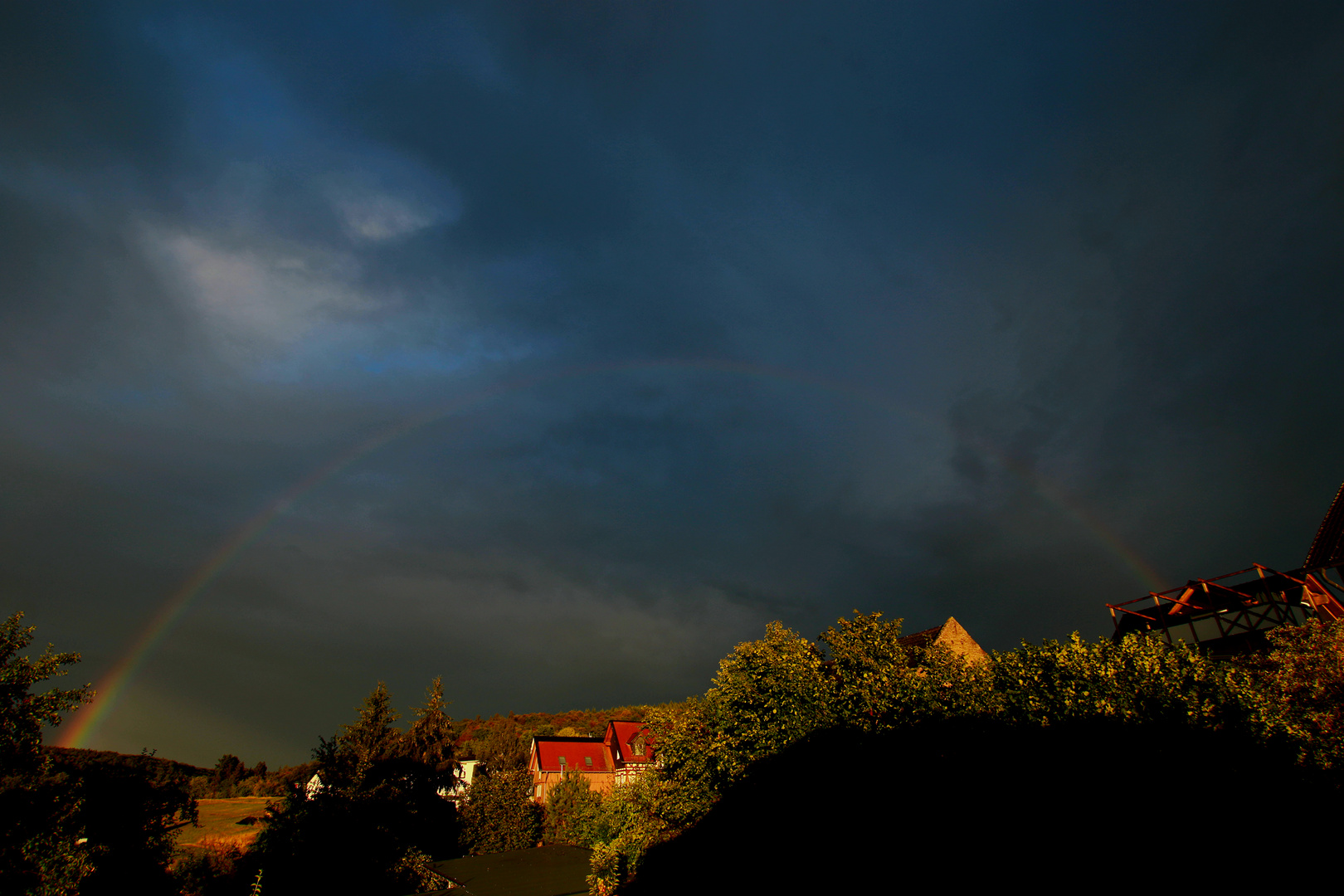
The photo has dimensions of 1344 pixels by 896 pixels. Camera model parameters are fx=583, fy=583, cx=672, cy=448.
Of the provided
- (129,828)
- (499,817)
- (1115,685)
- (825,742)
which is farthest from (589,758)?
(1115,685)

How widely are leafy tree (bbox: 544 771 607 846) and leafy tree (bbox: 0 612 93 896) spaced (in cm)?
4782

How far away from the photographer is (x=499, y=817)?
7319cm

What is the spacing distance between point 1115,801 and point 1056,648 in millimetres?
8213

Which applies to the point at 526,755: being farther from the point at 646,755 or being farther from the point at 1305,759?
the point at 1305,759

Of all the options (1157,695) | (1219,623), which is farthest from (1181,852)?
(1219,623)

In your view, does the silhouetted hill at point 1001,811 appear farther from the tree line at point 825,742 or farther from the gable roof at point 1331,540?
the gable roof at point 1331,540

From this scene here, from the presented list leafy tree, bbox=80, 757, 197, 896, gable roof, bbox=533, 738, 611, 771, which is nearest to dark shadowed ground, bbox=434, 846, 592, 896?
leafy tree, bbox=80, 757, 197, 896

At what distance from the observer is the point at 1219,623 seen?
38.1 m

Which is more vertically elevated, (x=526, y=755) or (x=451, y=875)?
(x=526, y=755)

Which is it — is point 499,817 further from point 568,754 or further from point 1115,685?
point 1115,685

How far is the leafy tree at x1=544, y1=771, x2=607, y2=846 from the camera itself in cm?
7012

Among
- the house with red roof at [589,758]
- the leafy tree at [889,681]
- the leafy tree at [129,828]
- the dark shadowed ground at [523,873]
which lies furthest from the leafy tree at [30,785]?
the house with red roof at [589,758]

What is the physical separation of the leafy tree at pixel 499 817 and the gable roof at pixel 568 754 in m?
17.4

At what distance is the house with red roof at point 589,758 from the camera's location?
90.2 meters
